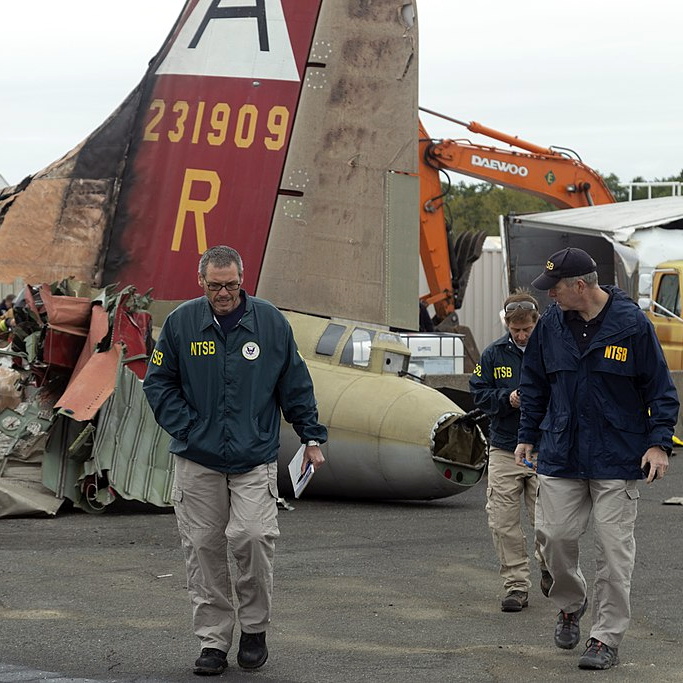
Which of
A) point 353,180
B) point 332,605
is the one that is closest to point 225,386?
point 332,605

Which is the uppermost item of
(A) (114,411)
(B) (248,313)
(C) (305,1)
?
(C) (305,1)

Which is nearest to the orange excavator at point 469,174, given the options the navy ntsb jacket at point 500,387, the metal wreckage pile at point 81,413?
the metal wreckage pile at point 81,413

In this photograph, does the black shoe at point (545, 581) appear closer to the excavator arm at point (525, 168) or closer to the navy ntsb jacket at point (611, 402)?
the navy ntsb jacket at point (611, 402)

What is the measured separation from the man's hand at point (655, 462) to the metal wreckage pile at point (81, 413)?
551 cm

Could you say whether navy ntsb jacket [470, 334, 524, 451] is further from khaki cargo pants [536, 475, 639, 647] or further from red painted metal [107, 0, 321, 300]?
red painted metal [107, 0, 321, 300]

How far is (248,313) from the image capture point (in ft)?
19.2

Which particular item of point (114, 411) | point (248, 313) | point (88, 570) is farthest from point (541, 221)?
point (248, 313)

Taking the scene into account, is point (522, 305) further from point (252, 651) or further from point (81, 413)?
point (81, 413)

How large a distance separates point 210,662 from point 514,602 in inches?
83.7

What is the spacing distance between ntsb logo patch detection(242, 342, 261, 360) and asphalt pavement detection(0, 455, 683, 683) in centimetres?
141

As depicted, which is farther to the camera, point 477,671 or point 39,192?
point 39,192

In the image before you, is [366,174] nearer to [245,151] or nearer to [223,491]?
[245,151]

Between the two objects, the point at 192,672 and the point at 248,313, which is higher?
the point at 248,313

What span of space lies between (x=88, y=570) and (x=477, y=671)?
3318 millimetres
